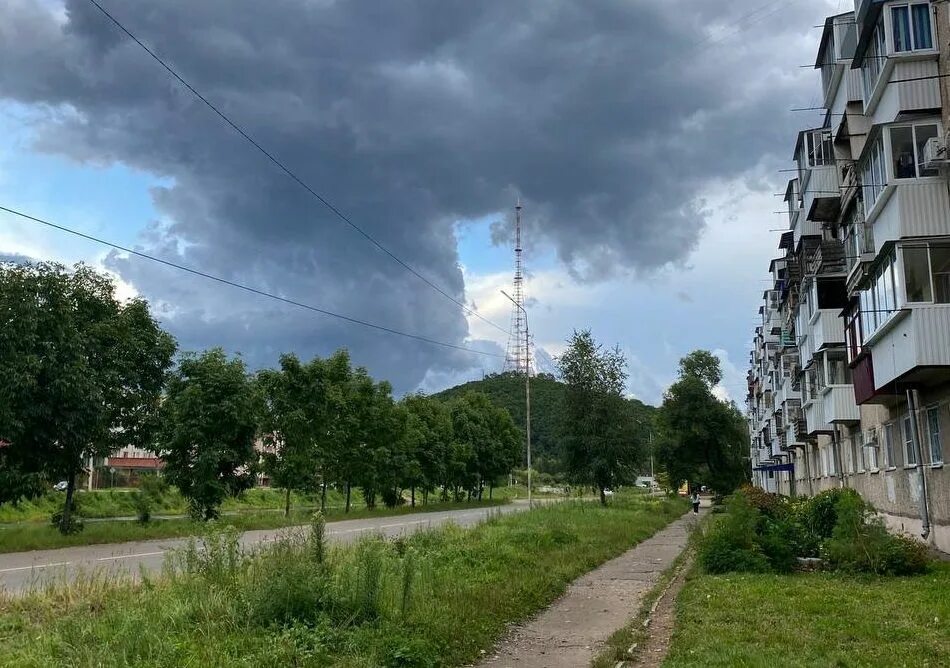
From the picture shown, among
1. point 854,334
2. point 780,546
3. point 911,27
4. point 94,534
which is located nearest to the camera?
point 780,546

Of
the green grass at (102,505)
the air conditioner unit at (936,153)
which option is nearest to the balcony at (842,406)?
the air conditioner unit at (936,153)

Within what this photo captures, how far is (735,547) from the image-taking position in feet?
54.0

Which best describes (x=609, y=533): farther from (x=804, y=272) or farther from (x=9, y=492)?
(x=9, y=492)

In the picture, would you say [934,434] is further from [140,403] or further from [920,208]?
[140,403]

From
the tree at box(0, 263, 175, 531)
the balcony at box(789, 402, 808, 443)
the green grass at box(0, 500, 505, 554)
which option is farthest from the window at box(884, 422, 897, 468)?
the tree at box(0, 263, 175, 531)

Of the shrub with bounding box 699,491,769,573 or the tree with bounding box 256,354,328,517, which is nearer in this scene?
the shrub with bounding box 699,491,769,573

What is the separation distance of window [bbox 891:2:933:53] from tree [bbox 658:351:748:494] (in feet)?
170

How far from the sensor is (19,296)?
882 inches

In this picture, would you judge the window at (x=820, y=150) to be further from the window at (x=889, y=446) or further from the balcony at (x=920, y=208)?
the balcony at (x=920, y=208)

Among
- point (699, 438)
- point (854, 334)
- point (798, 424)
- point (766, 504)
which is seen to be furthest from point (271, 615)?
point (699, 438)

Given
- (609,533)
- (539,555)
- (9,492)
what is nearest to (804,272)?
(609,533)

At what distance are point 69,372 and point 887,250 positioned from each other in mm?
21639

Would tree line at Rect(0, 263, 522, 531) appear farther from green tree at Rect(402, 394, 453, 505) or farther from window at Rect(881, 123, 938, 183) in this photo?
window at Rect(881, 123, 938, 183)

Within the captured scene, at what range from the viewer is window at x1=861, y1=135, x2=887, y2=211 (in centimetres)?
1838
